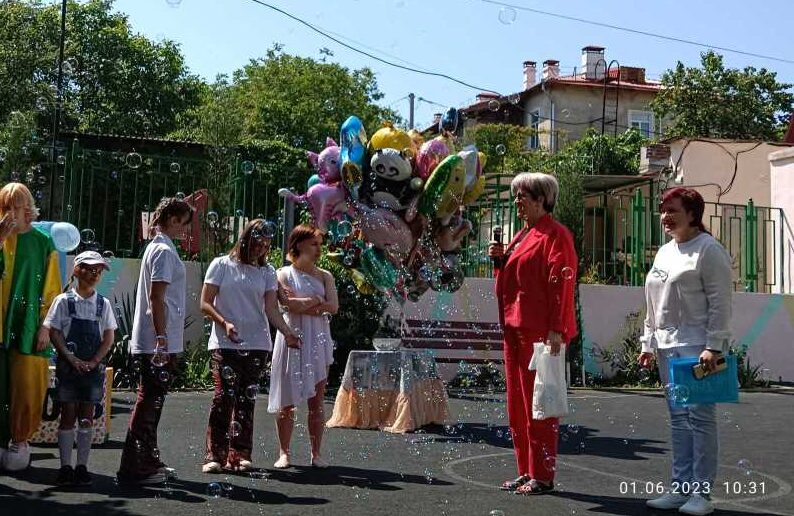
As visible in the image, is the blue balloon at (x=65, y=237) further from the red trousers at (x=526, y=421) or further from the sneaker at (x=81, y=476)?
the red trousers at (x=526, y=421)

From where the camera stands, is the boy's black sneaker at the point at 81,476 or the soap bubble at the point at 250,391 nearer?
the boy's black sneaker at the point at 81,476

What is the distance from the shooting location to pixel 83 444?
5.62 meters

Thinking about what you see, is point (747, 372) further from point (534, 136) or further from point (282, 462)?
point (534, 136)

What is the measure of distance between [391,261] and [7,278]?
3.39 meters

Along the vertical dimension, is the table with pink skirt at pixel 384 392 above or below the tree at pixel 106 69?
below

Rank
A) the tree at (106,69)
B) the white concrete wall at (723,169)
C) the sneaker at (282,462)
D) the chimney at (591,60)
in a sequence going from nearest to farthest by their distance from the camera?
the sneaker at (282,462)
the white concrete wall at (723,169)
the tree at (106,69)
the chimney at (591,60)

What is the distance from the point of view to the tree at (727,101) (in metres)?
37.2

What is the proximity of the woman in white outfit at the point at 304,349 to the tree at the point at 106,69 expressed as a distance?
115 feet

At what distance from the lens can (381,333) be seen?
36.8 feet

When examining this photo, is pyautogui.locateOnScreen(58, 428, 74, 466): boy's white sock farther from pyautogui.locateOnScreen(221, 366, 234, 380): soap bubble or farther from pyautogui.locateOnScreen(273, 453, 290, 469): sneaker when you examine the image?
pyautogui.locateOnScreen(273, 453, 290, 469): sneaker

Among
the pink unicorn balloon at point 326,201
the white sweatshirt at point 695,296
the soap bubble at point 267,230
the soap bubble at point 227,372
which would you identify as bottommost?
the soap bubble at point 227,372

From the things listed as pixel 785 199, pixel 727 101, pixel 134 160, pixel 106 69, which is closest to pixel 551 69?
pixel 727 101

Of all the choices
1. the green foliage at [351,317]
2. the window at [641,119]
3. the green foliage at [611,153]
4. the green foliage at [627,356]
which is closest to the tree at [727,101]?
the green foliage at [611,153]

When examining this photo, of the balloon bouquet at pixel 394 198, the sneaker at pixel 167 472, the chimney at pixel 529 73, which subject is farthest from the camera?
the chimney at pixel 529 73
